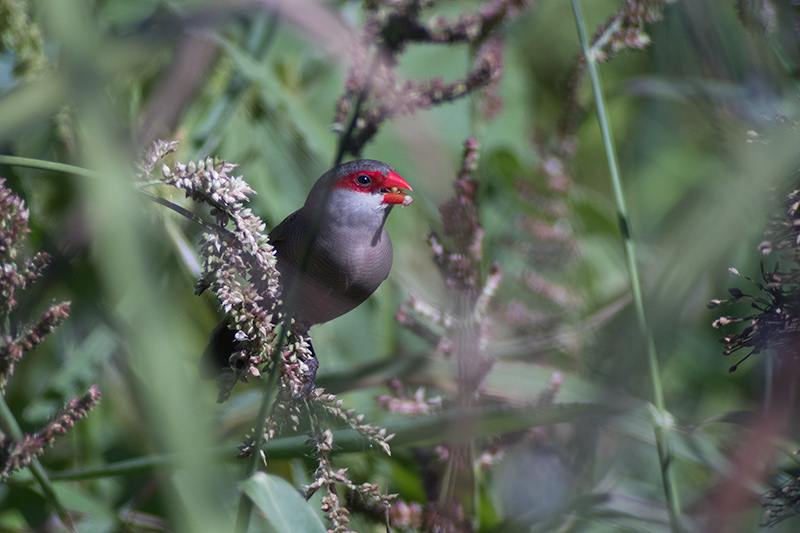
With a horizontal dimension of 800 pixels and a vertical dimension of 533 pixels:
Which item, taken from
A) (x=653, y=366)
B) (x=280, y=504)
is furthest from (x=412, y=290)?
(x=280, y=504)

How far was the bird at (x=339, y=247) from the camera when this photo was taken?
1.06 metres

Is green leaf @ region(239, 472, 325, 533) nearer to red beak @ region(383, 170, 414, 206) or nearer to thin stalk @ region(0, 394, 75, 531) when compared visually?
thin stalk @ region(0, 394, 75, 531)

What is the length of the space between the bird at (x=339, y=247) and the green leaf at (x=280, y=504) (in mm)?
228

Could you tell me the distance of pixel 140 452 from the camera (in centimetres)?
179

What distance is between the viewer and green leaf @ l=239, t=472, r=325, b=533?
31.1 inches

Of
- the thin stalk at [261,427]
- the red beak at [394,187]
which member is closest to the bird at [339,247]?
the red beak at [394,187]

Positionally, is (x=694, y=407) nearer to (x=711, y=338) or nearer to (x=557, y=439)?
(x=711, y=338)

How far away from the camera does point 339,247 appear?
1099mm

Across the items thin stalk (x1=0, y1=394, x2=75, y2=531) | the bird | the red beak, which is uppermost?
the red beak

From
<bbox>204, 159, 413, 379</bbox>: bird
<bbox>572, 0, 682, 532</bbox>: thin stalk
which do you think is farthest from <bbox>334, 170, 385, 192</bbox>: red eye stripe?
<bbox>572, 0, 682, 532</bbox>: thin stalk

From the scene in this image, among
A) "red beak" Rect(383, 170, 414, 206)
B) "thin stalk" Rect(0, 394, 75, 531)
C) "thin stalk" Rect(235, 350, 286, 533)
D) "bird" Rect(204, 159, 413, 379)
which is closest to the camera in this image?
"thin stalk" Rect(235, 350, 286, 533)

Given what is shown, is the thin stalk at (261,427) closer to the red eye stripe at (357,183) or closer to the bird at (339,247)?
the bird at (339,247)

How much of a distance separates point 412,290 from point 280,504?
3.24ft

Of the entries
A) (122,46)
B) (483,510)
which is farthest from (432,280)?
(122,46)
